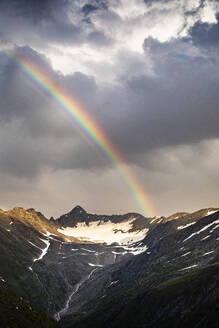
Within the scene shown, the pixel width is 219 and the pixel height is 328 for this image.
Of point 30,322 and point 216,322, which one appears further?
point 216,322

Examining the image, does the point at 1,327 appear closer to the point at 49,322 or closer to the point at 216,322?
the point at 49,322

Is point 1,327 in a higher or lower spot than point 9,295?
lower

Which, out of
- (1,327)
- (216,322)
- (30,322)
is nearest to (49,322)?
(30,322)

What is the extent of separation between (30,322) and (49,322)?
4.60 meters

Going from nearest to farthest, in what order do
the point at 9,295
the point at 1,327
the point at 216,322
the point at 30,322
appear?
the point at 1,327
the point at 30,322
the point at 9,295
the point at 216,322

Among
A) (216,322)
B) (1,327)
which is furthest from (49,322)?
(216,322)

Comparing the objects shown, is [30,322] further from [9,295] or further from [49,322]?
[9,295]

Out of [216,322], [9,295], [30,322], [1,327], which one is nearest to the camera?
[1,327]

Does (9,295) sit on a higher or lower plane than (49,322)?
higher

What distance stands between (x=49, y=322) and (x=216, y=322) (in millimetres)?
144209

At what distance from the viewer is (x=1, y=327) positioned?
237ft

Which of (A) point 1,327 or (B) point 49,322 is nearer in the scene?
(A) point 1,327

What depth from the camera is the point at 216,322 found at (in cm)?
19938

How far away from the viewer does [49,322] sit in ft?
264
